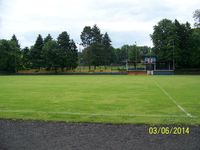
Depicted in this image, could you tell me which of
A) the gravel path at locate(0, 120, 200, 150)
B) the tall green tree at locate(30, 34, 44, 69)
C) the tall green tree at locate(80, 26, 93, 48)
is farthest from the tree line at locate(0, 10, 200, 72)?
the gravel path at locate(0, 120, 200, 150)

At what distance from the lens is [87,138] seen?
7789mm

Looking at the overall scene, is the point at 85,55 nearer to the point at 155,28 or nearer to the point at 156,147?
the point at 155,28

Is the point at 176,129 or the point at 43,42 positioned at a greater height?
the point at 43,42

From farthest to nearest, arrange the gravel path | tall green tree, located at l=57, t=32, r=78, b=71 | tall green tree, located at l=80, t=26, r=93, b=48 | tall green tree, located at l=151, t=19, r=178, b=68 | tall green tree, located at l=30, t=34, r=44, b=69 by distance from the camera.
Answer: tall green tree, located at l=80, t=26, r=93, b=48
tall green tree, located at l=30, t=34, r=44, b=69
tall green tree, located at l=57, t=32, r=78, b=71
tall green tree, located at l=151, t=19, r=178, b=68
the gravel path

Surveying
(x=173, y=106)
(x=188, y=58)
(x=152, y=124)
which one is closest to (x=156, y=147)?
(x=152, y=124)

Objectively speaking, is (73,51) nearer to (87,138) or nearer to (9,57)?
(9,57)

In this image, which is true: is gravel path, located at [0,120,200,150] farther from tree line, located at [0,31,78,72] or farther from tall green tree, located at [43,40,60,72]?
tree line, located at [0,31,78,72]

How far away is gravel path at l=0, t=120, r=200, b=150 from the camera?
7.08 metres

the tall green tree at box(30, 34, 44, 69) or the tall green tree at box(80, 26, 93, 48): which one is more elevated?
the tall green tree at box(80, 26, 93, 48)

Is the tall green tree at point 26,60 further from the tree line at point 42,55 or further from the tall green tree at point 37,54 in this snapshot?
the tall green tree at point 37,54

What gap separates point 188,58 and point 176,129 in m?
72.9

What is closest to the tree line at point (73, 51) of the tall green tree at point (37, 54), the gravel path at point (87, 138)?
the tall green tree at point (37, 54)

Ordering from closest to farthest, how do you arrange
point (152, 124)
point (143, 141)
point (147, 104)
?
1. point (143, 141)
2. point (152, 124)
3. point (147, 104)

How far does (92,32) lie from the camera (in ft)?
327
